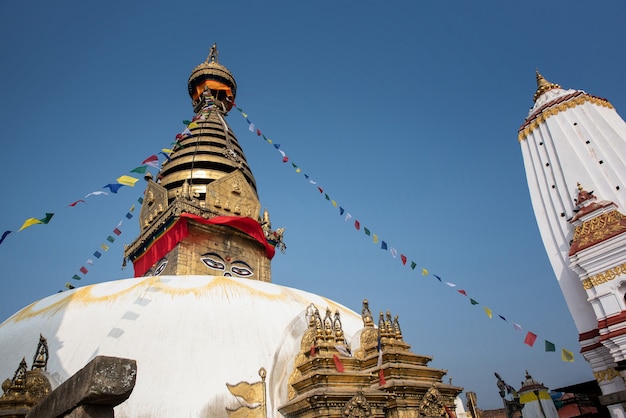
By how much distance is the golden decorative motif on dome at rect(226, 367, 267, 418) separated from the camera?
813cm

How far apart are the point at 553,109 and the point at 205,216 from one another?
17.8m

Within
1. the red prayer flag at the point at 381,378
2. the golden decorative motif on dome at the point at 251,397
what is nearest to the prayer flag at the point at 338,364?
the red prayer flag at the point at 381,378

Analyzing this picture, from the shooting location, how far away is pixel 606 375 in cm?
1485

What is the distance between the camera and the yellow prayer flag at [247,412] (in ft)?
26.4

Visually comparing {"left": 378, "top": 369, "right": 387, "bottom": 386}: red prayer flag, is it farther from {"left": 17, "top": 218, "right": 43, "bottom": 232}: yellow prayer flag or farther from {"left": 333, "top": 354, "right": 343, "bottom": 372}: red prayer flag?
{"left": 17, "top": 218, "right": 43, "bottom": 232}: yellow prayer flag

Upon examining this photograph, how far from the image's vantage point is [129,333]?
8906 millimetres

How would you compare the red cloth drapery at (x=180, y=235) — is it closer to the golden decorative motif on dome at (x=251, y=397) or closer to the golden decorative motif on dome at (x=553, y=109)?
the golden decorative motif on dome at (x=251, y=397)

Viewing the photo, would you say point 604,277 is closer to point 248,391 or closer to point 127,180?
point 248,391

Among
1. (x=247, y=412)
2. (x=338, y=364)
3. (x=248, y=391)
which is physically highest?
(x=338, y=364)

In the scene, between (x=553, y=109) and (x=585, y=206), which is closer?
(x=585, y=206)

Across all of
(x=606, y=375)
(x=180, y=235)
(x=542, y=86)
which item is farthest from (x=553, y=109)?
(x=180, y=235)

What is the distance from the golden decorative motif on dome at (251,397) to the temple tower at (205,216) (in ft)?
26.8

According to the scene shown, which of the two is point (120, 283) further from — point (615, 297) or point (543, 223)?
point (543, 223)

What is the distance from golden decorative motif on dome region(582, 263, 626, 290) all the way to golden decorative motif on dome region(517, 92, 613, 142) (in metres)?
9.90
